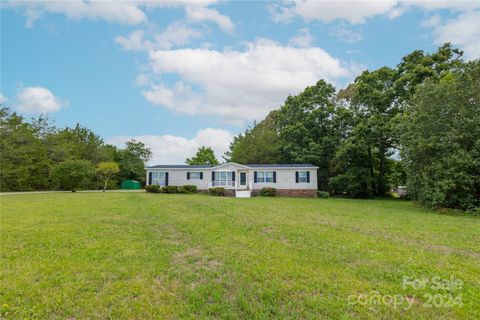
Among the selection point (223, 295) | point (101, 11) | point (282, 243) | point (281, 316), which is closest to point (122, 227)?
point (282, 243)

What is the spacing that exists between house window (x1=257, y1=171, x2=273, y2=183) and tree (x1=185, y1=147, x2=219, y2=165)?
23650mm

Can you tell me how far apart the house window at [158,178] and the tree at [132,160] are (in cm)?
1388

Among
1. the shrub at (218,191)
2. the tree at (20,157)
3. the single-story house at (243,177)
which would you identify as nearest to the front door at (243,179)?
the single-story house at (243,177)

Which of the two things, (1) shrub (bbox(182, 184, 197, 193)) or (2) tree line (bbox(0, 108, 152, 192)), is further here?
(2) tree line (bbox(0, 108, 152, 192))

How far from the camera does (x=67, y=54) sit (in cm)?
1467

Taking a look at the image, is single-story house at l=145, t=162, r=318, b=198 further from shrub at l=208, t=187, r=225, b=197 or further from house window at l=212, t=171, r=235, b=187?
shrub at l=208, t=187, r=225, b=197

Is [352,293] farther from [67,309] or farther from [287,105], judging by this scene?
[287,105]

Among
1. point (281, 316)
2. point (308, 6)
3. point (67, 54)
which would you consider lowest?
point (281, 316)

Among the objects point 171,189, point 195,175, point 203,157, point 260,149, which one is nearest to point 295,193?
point 260,149

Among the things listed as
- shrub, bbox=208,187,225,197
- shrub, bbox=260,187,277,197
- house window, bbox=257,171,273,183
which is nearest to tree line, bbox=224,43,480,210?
house window, bbox=257,171,273,183

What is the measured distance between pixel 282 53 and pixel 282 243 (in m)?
15.0

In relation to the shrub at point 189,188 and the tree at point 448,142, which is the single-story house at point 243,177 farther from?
the tree at point 448,142

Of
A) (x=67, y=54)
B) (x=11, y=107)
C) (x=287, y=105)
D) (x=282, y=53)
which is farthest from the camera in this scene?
(x=287, y=105)

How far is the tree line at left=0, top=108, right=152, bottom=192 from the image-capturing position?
2538cm
